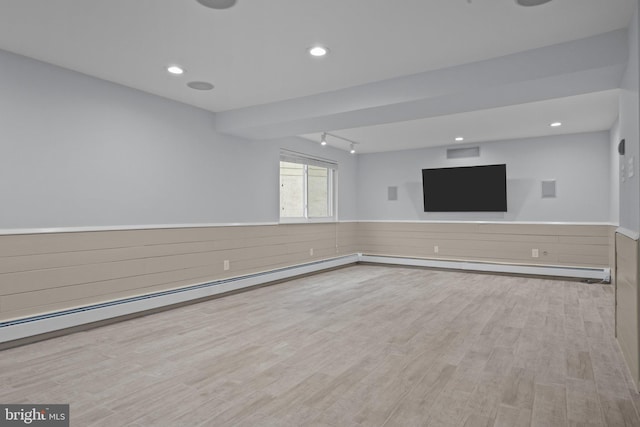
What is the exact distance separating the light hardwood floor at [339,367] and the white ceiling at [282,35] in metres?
2.52

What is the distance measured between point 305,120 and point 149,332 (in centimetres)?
283

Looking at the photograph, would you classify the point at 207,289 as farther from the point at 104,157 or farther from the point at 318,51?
the point at 318,51

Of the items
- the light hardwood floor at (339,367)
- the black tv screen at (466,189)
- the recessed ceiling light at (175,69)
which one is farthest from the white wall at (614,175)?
the recessed ceiling light at (175,69)

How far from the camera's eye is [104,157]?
3.95m

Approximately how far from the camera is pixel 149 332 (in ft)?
11.8

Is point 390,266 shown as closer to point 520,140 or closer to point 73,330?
point 520,140

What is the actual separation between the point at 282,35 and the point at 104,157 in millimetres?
2344

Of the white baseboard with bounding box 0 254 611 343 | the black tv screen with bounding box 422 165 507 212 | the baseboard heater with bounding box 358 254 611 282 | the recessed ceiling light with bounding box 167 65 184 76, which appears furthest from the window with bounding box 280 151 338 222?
the recessed ceiling light with bounding box 167 65 184 76

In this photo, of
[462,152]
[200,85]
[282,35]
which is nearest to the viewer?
[282,35]

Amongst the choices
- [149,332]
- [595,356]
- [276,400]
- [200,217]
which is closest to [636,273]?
[595,356]

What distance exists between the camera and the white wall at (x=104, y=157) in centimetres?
333

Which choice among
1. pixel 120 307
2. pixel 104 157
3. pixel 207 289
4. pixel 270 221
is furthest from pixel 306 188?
pixel 120 307

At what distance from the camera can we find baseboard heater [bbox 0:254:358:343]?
3.29 m

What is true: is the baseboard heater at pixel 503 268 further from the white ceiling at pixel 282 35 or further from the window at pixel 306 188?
the white ceiling at pixel 282 35
